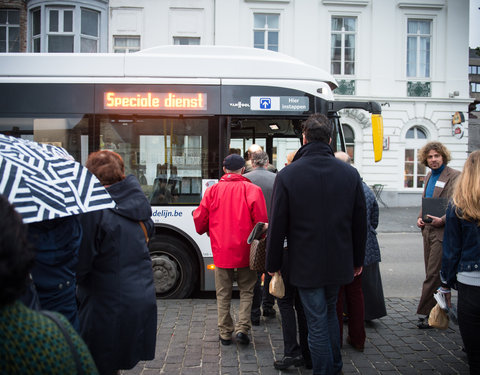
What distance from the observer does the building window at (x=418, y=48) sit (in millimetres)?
20000

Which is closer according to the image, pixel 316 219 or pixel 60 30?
pixel 316 219

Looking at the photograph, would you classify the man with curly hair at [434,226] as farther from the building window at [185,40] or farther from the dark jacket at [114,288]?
the building window at [185,40]

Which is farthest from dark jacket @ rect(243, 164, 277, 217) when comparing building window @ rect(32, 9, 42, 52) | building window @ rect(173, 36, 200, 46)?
building window @ rect(32, 9, 42, 52)

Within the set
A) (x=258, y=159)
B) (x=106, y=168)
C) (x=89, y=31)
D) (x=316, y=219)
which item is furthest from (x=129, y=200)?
(x=89, y=31)

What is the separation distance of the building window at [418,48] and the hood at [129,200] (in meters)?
20.1

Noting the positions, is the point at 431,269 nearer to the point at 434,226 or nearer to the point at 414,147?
the point at 434,226

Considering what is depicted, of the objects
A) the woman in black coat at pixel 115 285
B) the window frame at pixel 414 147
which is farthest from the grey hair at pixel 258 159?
the window frame at pixel 414 147

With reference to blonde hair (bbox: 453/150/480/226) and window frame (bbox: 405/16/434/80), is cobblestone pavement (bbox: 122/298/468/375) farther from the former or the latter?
window frame (bbox: 405/16/434/80)

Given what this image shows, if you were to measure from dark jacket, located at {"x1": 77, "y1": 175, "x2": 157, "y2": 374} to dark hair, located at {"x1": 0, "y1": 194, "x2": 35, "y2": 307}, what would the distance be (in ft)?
3.92

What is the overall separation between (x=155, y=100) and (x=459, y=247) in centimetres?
393

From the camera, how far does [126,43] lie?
1880cm

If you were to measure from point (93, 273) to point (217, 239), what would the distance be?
1776mm

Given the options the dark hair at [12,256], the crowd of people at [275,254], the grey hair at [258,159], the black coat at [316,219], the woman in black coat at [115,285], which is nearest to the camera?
the dark hair at [12,256]

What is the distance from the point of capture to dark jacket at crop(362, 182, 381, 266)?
4074 mm
